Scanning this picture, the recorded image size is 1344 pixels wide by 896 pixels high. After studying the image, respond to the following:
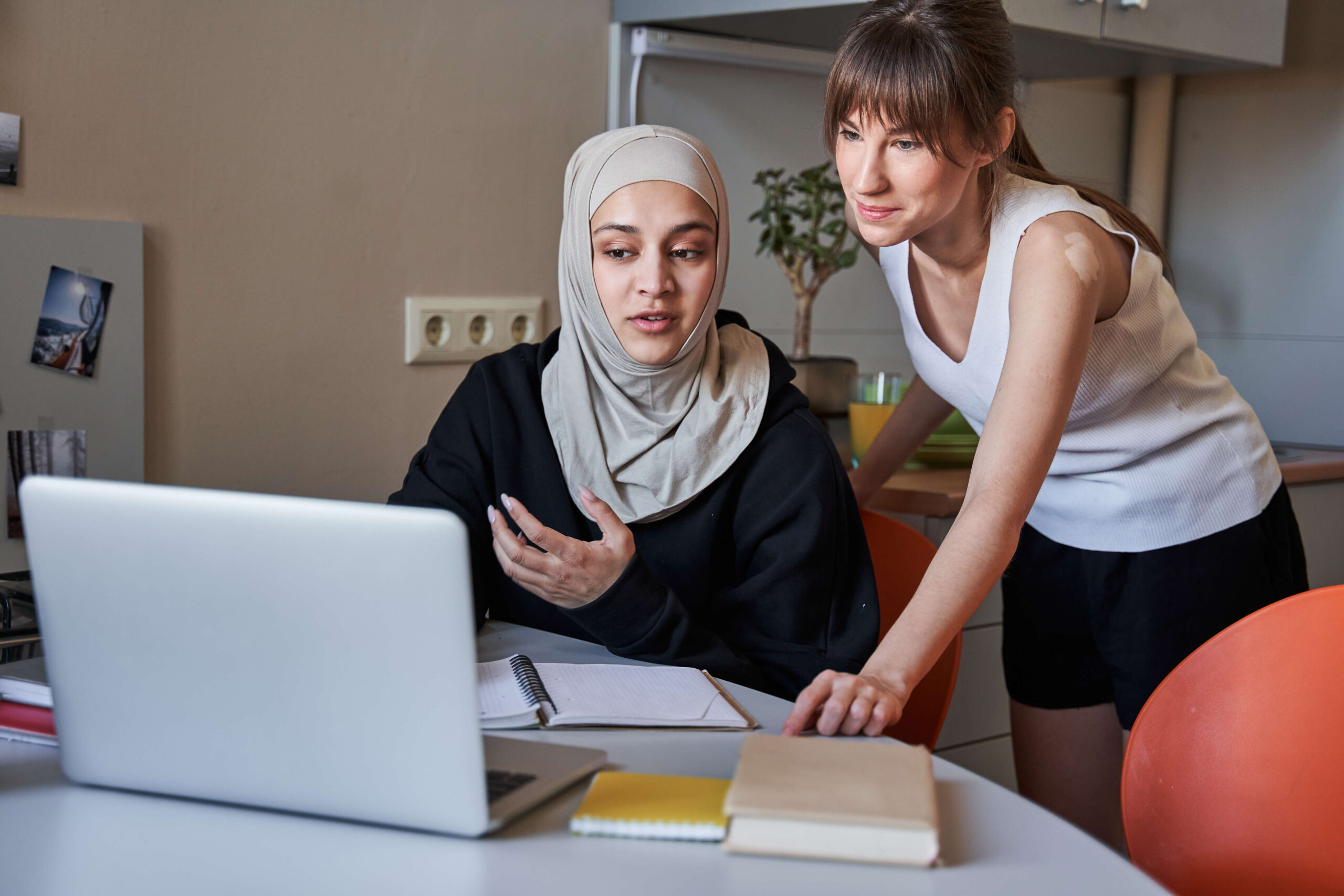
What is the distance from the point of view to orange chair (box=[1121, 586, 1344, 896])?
883 mm

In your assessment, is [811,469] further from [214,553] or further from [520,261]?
[520,261]

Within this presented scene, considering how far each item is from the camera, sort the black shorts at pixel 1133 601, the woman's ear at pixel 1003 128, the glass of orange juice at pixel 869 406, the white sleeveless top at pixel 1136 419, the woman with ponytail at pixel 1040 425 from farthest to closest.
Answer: the glass of orange juice at pixel 869 406
the black shorts at pixel 1133 601
the white sleeveless top at pixel 1136 419
the woman's ear at pixel 1003 128
the woman with ponytail at pixel 1040 425

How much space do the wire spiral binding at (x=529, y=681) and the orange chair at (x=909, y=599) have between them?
0.49 m

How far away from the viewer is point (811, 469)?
4.23ft

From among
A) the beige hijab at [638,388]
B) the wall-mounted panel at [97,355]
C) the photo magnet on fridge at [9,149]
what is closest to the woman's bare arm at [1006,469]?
the beige hijab at [638,388]

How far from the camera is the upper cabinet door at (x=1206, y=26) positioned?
2.08 m

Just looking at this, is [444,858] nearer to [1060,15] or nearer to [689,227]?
[689,227]

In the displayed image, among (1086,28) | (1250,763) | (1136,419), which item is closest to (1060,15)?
(1086,28)

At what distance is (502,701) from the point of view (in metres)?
0.93

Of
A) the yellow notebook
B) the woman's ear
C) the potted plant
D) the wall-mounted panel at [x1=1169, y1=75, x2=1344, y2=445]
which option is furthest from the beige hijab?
the wall-mounted panel at [x1=1169, y1=75, x2=1344, y2=445]

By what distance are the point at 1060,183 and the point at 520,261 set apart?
990 millimetres

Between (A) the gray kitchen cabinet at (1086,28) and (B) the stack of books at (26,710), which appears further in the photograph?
(A) the gray kitchen cabinet at (1086,28)

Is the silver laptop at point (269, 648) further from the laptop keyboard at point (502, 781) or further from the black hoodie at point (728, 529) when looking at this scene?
the black hoodie at point (728, 529)

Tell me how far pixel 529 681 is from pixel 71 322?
948 millimetres
